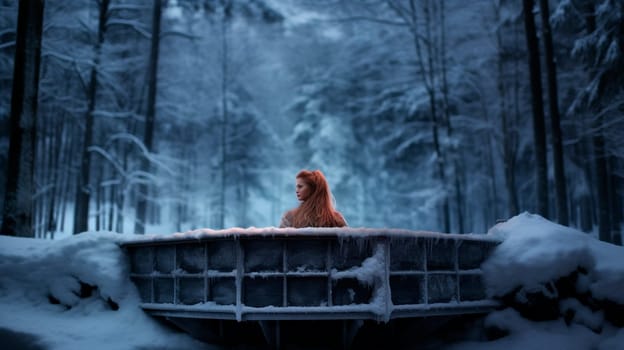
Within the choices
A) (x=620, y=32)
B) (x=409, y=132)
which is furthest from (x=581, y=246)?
(x=409, y=132)

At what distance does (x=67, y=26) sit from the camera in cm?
1581

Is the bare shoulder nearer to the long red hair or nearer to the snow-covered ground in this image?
the long red hair

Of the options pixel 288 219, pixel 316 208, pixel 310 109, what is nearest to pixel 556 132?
pixel 316 208

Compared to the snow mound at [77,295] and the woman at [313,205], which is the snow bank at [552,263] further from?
the snow mound at [77,295]

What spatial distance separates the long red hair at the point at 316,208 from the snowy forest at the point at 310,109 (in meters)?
4.96

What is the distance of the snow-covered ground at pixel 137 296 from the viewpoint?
8070mm

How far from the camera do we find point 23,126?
10867 millimetres

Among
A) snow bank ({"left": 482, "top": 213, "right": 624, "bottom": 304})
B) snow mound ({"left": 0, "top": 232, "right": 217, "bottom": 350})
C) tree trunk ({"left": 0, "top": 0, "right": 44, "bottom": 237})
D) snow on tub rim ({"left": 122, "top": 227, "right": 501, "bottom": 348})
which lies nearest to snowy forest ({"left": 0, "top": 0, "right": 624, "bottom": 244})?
tree trunk ({"left": 0, "top": 0, "right": 44, "bottom": 237})

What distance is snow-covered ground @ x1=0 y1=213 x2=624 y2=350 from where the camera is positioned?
807 cm

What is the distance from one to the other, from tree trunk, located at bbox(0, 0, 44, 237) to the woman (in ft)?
19.9

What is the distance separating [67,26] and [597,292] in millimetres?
15611

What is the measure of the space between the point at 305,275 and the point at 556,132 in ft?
35.3

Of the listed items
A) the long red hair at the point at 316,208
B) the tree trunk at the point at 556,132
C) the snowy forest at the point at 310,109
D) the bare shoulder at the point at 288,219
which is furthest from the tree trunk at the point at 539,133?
the bare shoulder at the point at 288,219

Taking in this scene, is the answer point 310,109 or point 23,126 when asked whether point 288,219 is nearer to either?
point 23,126
